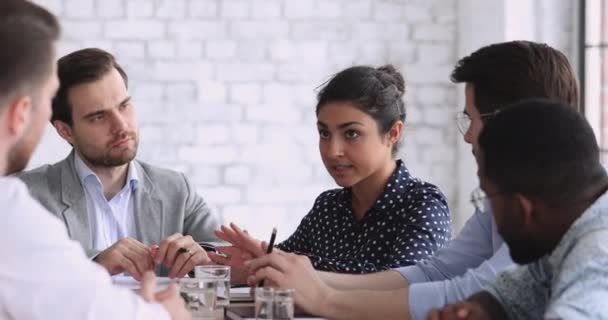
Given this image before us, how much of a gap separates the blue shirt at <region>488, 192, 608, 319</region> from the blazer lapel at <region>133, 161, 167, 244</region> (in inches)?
66.3

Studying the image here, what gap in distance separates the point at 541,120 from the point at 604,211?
0.58ft

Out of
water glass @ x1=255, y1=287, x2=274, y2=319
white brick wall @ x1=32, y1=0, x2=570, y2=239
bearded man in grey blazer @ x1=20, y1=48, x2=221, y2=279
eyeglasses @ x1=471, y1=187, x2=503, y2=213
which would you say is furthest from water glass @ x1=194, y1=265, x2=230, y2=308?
white brick wall @ x1=32, y1=0, x2=570, y2=239

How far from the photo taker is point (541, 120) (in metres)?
1.77

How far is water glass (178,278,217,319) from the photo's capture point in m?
2.34

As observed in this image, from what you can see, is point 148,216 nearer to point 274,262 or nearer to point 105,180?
point 105,180

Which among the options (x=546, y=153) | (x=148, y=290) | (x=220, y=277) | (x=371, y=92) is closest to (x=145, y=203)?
(x=371, y=92)

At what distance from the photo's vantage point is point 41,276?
1656 mm

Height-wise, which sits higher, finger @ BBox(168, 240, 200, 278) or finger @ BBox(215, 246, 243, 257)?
finger @ BBox(215, 246, 243, 257)

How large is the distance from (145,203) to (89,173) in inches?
7.8

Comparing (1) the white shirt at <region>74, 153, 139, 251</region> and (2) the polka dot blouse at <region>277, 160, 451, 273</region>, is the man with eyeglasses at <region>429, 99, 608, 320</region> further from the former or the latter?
(1) the white shirt at <region>74, 153, 139, 251</region>

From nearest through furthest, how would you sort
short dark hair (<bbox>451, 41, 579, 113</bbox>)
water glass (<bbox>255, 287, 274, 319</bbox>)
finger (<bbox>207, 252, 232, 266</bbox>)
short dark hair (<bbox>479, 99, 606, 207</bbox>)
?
short dark hair (<bbox>479, 99, 606, 207</bbox>) < water glass (<bbox>255, 287, 274, 319</bbox>) < short dark hair (<bbox>451, 41, 579, 113</bbox>) < finger (<bbox>207, 252, 232, 266</bbox>)

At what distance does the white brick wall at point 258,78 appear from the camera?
5.50 meters

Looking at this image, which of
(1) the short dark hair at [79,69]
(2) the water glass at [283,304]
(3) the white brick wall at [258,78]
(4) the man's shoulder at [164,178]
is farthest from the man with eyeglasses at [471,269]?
Result: (3) the white brick wall at [258,78]

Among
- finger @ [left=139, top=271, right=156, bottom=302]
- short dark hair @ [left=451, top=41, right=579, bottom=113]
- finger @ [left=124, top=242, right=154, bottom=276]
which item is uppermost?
short dark hair @ [left=451, top=41, right=579, bottom=113]
